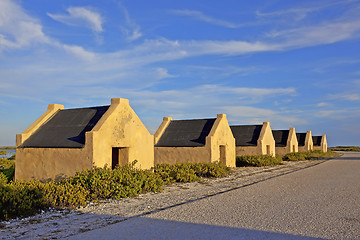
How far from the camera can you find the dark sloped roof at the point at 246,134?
31112 mm

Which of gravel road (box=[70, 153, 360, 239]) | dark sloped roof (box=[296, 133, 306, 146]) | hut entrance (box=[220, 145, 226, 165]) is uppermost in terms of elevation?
dark sloped roof (box=[296, 133, 306, 146])

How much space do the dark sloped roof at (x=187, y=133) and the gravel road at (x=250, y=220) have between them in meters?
11.6

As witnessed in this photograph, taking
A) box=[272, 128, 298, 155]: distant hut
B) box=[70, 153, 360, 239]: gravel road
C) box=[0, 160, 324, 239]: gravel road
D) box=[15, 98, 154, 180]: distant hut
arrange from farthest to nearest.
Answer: box=[272, 128, 298, 155]: distant hut
box=[15, 98, 154, 180]: distant hut
box=[0, 160, 324, 239]: gravel road
box=[70, 153, 360, 239]: gravel road

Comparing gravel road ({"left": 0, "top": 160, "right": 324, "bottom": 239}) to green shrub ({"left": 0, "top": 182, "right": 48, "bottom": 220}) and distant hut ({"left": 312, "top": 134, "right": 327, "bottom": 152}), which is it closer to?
green shrub ({"left": 0, "top": 182, "right": 48, "bottom": 220})

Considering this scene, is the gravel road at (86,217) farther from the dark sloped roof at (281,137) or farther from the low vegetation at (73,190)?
the dark sloped roof at (281,137)

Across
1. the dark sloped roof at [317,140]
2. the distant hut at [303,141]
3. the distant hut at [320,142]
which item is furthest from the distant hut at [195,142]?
the dark sloped roof at [317,140]

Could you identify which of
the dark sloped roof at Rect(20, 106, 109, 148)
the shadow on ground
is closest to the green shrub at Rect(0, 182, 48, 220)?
the shadow on ground

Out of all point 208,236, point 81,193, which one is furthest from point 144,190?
point 208,236

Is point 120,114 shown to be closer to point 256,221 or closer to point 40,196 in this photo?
point 40,196

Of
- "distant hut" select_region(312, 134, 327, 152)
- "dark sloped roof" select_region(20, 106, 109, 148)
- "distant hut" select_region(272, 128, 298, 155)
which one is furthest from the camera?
"distant hut" select_region(312, 134, 327, 152)

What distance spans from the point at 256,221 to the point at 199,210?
5.33 ft

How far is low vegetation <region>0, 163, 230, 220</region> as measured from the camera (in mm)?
8031

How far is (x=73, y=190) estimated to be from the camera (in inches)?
372

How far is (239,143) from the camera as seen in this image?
31.5 metres
